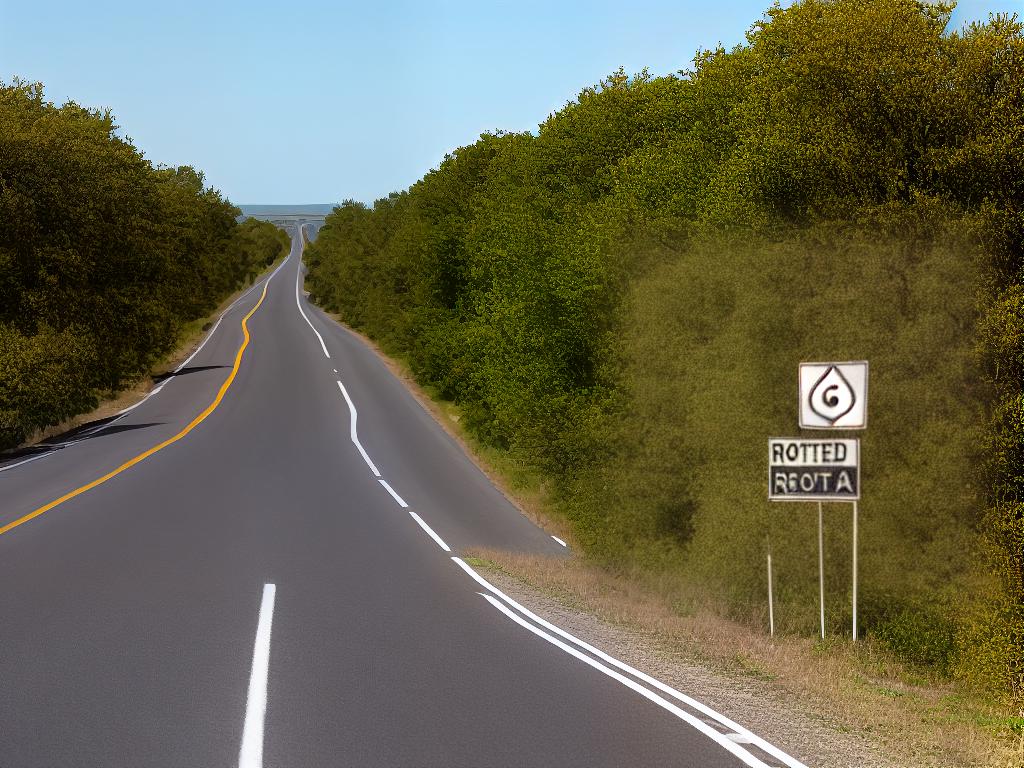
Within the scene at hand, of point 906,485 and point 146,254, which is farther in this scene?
point 146,254

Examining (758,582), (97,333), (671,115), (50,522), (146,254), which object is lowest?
(758,582)

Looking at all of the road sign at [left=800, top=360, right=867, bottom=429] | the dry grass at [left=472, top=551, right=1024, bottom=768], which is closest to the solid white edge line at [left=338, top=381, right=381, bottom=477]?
the dry grass at [left=472, top=551, right=1024, bottom=768]

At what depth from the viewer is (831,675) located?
9938 millimetres

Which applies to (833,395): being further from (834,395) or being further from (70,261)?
(70,261)

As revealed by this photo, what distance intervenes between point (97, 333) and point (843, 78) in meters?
30.2

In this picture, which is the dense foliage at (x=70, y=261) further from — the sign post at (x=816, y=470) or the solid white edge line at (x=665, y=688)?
the sign post at (x=816, y=470)

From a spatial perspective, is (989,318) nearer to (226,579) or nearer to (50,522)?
(226,579)

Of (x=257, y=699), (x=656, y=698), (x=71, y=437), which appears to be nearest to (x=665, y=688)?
(x=656, y=698)

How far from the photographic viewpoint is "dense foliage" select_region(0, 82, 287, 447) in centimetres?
3272

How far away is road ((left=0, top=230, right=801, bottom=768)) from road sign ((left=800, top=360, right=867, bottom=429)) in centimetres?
398

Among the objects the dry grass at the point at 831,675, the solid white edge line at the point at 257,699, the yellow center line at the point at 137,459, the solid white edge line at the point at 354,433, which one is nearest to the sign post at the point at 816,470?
the dry grass at the point at 831,675

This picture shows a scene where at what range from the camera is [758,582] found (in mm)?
17188

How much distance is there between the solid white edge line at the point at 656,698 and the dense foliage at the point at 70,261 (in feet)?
81.0

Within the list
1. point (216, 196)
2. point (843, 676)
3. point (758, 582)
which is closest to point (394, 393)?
point (758, 582)
